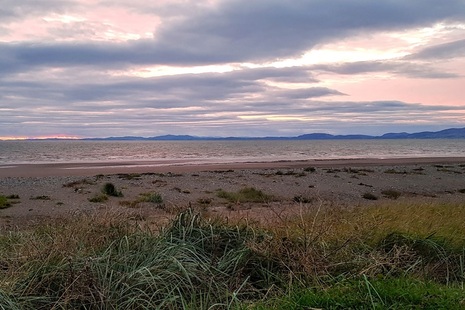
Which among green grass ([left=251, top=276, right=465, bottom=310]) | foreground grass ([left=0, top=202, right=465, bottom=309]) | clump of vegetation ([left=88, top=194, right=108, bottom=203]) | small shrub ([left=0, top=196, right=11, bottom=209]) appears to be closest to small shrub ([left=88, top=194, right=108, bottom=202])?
clump of vegetation ([left=88, top=194, right=108, bottom=203])

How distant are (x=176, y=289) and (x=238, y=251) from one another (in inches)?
44.0

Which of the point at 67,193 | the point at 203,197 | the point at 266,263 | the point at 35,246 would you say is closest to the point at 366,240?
the point at 266,263

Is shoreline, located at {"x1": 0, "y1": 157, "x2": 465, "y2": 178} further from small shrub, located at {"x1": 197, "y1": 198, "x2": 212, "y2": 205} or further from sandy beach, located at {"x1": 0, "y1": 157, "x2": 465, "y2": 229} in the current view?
small shrub, located at {"x1": 197, "y1": 198, "x2": 212, "y2": 205}

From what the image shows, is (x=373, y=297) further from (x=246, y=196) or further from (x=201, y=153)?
(x=201, y=153)

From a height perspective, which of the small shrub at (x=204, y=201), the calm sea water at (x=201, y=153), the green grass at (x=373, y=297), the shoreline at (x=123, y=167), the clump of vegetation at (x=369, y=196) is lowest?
the calm sea water at (x=201, y=153)

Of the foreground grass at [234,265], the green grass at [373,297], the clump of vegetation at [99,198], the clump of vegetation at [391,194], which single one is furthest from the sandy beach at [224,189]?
the green grass at [373,297]

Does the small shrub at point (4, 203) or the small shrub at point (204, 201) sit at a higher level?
the small shrub at point (4, 203)

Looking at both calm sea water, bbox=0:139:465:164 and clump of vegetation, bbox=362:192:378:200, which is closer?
clump of vegetation, bbox=362:192:378:200

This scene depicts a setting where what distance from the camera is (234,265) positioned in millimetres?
5652

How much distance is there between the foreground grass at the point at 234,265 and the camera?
4512mm

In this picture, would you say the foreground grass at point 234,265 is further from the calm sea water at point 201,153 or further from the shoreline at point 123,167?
the calm sea water at point 201,153

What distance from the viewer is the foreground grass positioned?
451cm

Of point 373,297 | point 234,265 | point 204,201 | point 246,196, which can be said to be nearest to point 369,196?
point 246,196

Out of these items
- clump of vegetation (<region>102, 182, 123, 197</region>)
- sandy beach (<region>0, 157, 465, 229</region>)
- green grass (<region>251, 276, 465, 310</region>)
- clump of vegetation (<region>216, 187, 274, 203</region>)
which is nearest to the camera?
green grass (<region>251, 276, 465, 310</region>)
